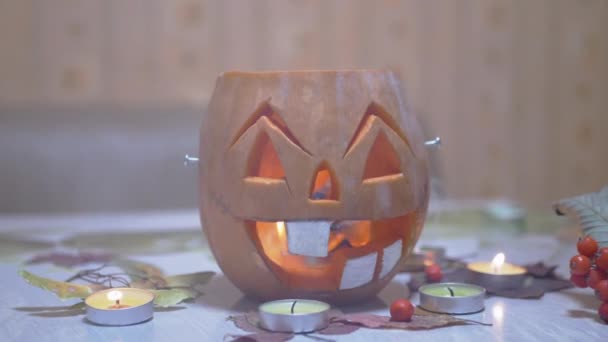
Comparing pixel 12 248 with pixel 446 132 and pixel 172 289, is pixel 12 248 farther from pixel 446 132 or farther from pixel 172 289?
pixel 446 132

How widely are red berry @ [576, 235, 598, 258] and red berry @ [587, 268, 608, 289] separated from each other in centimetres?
2

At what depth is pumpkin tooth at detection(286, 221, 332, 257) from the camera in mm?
841

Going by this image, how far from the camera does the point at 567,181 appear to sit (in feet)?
8.50

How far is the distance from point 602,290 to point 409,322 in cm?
20

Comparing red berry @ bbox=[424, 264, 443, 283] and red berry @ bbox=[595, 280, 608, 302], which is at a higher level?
red berry @ bbox=[595, 280, 608, 302]

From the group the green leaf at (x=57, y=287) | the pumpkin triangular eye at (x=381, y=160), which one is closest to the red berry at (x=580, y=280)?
the pumpkin triangular eye at (x=381, y=160)

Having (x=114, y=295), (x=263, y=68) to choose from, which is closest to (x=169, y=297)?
(x=114, y=295)

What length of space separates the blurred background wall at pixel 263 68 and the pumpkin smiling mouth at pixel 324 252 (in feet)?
3.79

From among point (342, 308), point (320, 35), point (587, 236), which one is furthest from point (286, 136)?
point (320, 35)

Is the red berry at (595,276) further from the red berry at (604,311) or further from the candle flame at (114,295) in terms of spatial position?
the candle flame at (114,295)

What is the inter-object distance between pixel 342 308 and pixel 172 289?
8.1 inches

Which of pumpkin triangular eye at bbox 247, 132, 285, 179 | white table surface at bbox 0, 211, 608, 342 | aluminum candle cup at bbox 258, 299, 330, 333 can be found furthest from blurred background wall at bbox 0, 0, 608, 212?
aluminum candle cup at bbox 258, 299, 330, 333

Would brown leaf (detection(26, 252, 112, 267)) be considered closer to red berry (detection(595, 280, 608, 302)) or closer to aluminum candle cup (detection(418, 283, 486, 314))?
aluminum candle cup (detection(418, 283, 486, 314))

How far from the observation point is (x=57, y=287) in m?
0.88
